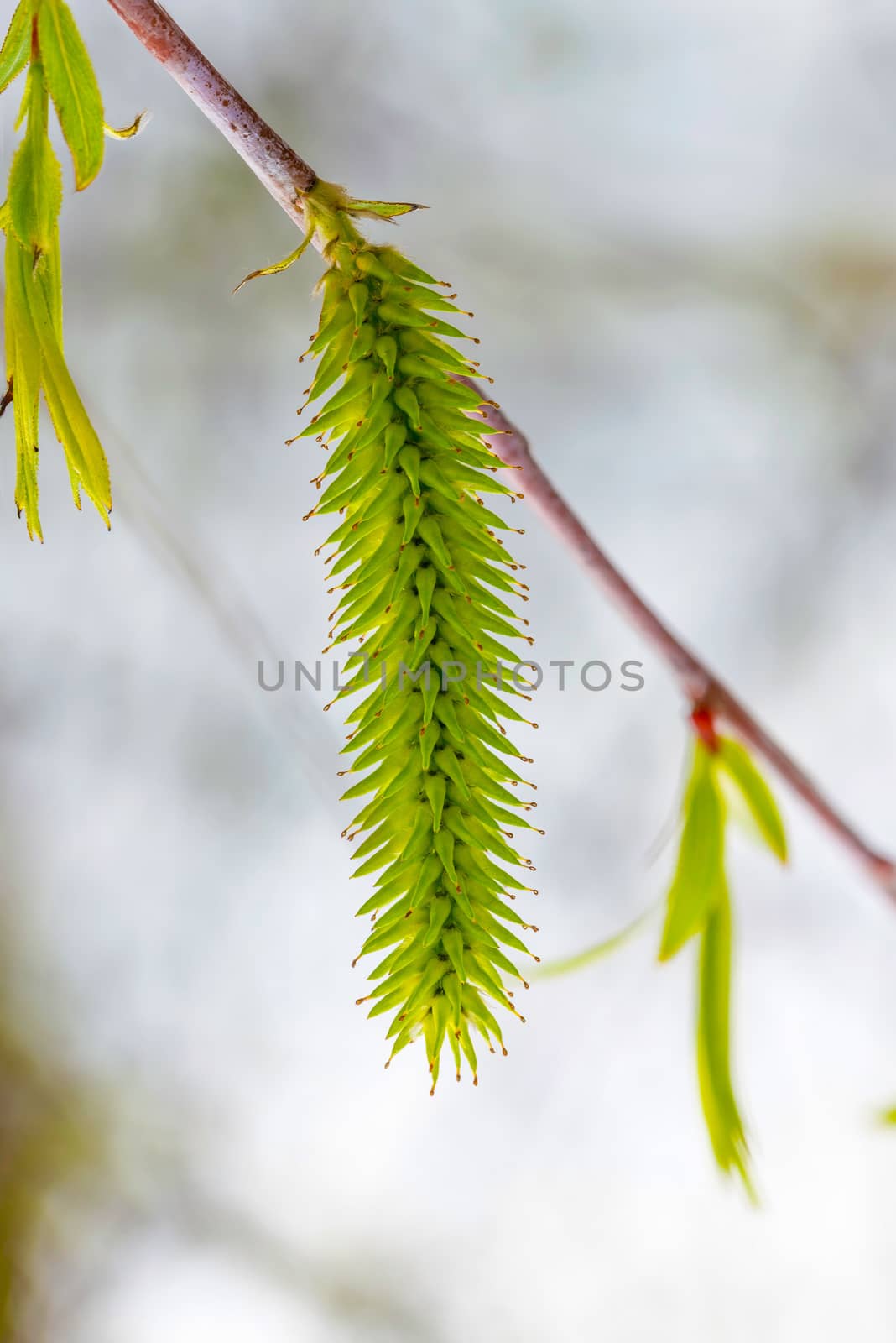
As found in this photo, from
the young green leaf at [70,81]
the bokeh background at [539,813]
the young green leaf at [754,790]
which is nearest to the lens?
the young green leaf at [70,81]

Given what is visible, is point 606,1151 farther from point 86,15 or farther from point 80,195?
point 86,15

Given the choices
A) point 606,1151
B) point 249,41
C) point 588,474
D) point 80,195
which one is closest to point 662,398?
point 588,474

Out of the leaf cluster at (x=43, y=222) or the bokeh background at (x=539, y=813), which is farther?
the bokeh background at (x=539, y=813)

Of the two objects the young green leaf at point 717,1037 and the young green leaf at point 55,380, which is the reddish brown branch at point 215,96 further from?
the young green leaf at point 717,1037

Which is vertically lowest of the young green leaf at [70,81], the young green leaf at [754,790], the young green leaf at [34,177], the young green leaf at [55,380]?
the young green leaf at [754,790]

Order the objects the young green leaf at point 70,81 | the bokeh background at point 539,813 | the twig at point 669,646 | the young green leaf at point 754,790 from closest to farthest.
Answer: the young green leaf at point 70,81, the twig at point 669,646, the young green leaf at point 754,790, the bokeh background at point 539,813

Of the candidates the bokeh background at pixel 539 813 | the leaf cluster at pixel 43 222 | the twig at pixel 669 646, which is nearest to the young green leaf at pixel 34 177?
the leaf cluster at pixel 43 222

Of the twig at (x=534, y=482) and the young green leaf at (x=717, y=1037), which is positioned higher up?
the twig at (x=534, y=482)
